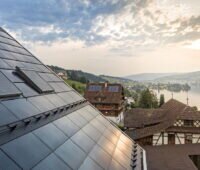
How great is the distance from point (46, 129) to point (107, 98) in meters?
44.3

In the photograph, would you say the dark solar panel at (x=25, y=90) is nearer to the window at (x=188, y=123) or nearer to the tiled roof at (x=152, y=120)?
the tiled roof at (x=152, y=120)

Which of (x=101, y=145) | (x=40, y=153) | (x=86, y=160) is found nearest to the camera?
(x=40, y=153)

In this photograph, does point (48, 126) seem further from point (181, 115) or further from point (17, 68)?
point (181, 115)

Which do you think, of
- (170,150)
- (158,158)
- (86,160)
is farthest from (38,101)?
(170,150)

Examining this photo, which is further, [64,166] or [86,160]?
[86,160]

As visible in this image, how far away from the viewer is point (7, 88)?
6.04m

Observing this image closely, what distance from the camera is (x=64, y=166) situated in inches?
195

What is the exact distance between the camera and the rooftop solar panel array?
181 inches

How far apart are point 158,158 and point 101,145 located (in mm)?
16203

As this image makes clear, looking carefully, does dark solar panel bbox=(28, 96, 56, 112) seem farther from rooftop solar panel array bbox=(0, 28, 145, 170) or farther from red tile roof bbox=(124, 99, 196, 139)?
red tile roof bbox=(124, 99, 196, 139)

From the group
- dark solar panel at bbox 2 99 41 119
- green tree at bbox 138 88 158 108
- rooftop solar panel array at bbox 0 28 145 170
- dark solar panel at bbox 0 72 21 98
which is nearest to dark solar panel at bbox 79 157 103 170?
rooftop solar panel array at bbox 0 28 145 170

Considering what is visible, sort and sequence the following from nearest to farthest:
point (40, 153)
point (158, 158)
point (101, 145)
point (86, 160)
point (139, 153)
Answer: point (40, 153) < point (86, 160) < point (101, 145) < point (139, 153) < point (158, 158)

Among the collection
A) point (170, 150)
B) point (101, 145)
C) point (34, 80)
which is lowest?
point (170, 150)

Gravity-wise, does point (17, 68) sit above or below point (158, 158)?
above
